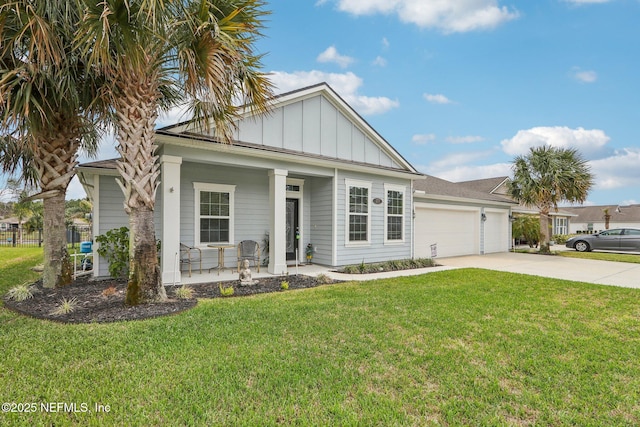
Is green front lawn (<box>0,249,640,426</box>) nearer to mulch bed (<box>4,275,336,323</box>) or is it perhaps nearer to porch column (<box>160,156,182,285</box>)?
mulch bed (<box>4,275,336,323</box>)

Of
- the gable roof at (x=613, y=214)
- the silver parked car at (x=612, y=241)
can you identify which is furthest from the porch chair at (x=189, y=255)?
the gable roof at (x=613, y=214)

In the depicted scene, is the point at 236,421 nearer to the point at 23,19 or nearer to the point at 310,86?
the point at 23,19

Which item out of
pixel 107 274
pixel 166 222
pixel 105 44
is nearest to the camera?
pixel 105 44

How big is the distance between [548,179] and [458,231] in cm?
624

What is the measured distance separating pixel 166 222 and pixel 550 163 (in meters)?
18.7

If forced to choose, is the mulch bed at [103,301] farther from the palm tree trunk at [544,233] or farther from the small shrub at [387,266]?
the palm tree trunk at [544,233]

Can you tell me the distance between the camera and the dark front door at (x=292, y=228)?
426 inches

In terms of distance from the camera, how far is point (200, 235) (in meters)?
9.12

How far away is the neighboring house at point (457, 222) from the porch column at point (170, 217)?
899 cm

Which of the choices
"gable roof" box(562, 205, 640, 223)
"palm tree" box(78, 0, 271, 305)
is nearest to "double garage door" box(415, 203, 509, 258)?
"palm tree" box(78, 0, 271, 305)

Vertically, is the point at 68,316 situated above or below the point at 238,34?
below

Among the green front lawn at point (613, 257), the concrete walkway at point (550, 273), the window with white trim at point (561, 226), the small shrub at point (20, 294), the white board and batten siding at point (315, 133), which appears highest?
the white board and batten siding at point (315, 133)

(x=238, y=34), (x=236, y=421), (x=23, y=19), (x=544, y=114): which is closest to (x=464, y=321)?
(x=236, y=421)

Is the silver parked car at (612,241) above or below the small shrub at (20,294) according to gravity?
above
